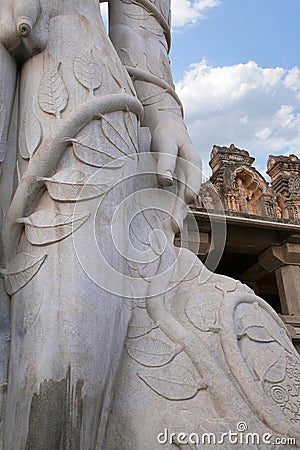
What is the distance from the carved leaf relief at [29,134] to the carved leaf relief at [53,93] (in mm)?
54

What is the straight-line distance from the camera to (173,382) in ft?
5.10

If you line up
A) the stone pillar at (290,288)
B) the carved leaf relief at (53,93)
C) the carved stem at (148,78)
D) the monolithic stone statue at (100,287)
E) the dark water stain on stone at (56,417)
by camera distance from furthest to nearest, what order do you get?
the stone pillar at (290,288), the carved stem at (148,78), the carved leaf relief at (53,93), the monolithic stone statue at (100,287), the dark water stain on stone at (56,417)

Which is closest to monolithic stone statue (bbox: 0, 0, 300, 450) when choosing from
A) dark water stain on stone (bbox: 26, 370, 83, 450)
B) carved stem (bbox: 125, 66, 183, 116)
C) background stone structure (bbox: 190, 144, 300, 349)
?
dark water stain on stone (bbox: 26, 370, 83, 450)

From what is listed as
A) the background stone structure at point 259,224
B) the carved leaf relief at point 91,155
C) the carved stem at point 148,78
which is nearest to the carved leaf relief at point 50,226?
the carved leaf relief at point 91,155

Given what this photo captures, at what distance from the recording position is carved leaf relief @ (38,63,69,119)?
1.78m

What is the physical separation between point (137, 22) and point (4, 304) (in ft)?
5.15

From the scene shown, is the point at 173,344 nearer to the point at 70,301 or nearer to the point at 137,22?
the point at 70,301

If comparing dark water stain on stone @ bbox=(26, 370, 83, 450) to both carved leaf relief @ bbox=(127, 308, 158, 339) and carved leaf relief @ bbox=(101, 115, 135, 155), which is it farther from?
carved leaf relief @ bbox=(101, 115, 135, 155)

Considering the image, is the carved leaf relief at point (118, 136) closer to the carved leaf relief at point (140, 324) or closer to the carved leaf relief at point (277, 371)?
the carved leaf relief at point (140, 324)

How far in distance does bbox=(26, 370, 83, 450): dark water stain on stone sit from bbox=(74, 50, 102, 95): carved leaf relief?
101cm

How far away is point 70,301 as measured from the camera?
149 centimetres

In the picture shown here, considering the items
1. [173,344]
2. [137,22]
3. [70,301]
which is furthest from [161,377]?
[137,22]

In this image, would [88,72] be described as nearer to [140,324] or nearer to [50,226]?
[50,226]

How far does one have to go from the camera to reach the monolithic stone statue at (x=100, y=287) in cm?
145
